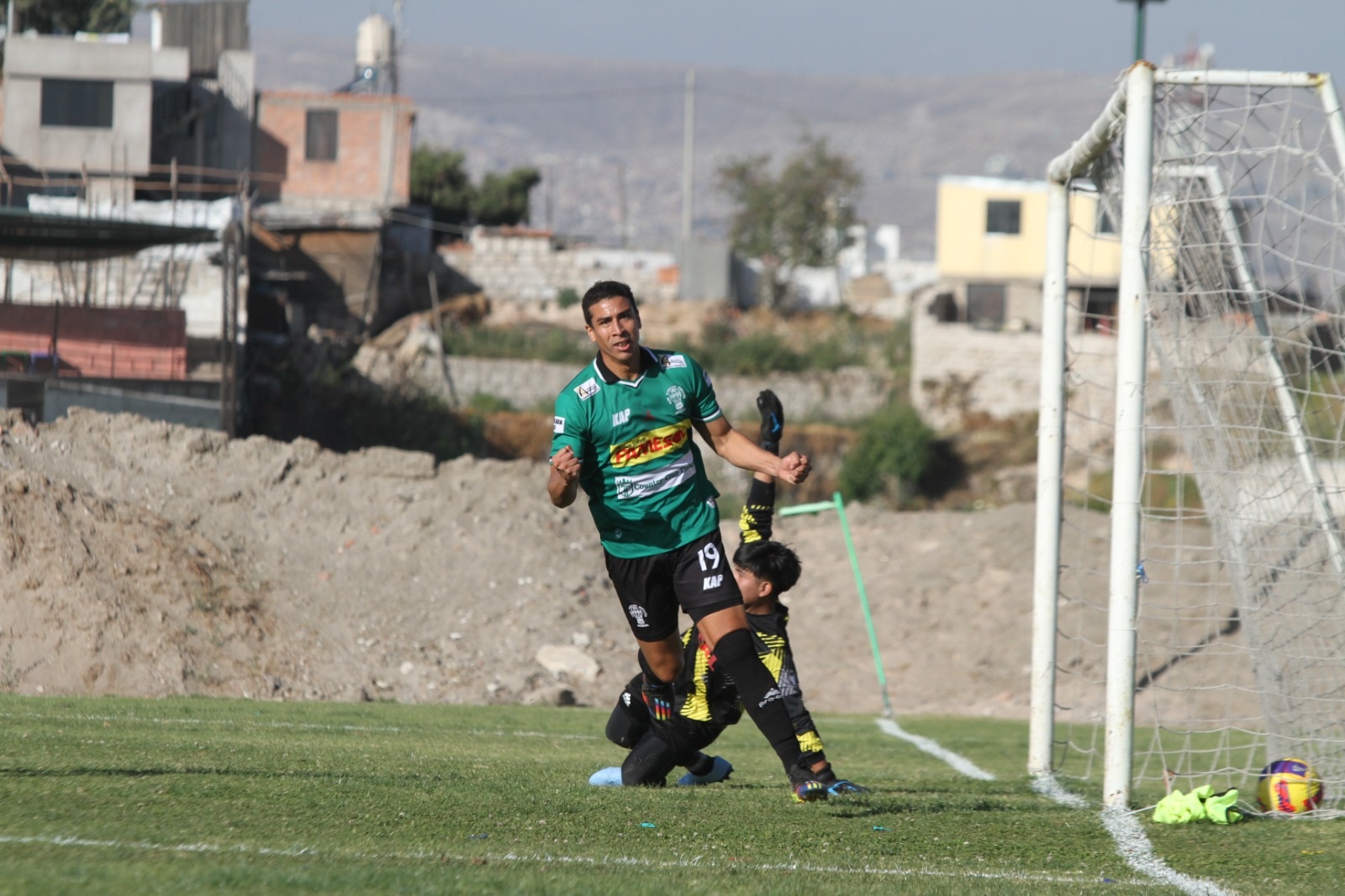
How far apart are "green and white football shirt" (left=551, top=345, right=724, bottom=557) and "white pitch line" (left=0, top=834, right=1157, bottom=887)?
1.63 meters

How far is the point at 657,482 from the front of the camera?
5.96m

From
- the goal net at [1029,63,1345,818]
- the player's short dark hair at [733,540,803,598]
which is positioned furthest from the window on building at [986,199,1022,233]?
the player's short dark hair at [733,540,803,598]

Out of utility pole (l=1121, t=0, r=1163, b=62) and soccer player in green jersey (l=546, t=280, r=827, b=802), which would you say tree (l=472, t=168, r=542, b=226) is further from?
soccer player in green jersey (l=546, t=280, r=827, b=802)

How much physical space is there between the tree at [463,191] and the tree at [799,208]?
35.6ft

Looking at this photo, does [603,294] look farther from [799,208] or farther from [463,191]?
[799,208]

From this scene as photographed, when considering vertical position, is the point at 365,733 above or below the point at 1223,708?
above

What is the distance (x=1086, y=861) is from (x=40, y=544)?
1362cm

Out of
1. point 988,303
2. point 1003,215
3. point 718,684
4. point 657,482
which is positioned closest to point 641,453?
point 657,482

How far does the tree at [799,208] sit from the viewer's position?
6544cm

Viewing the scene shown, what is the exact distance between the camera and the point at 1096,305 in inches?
1852

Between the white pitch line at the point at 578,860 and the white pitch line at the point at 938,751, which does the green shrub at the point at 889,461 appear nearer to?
the white pitch line at the point at 938,751

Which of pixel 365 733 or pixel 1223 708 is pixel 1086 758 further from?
pixel 1223 708

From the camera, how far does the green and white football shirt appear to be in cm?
587

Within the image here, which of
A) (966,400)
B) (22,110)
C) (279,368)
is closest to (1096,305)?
(966,400)
